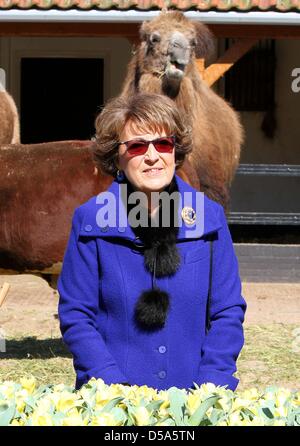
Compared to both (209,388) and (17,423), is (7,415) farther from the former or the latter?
(209,388)

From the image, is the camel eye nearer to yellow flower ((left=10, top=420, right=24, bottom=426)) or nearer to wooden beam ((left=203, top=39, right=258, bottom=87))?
wooden beam ((left=203, top=39, right=258, bottom=87))

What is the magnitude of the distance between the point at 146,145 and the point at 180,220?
26 cm

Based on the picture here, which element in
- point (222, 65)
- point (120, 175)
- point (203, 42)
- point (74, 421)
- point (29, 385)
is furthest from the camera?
point (222, 65)

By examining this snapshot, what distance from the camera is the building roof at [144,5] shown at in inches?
410

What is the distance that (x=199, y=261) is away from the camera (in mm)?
2953

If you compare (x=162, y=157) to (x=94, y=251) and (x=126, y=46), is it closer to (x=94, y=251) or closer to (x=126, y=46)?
(x=94, y=251)

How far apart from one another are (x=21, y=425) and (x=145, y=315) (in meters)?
0.61

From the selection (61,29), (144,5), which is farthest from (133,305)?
(61,29)

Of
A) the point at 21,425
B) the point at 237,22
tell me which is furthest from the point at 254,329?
the point at 21,425

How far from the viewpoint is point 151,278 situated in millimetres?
2922

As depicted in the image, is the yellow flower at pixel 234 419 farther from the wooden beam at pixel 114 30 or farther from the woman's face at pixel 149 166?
the wooden beam at pixel 114 30

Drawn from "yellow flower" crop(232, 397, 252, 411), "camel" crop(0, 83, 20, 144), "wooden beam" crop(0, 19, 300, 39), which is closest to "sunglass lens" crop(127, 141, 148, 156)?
"yellow flower" crop(232, 397, 252, 411)

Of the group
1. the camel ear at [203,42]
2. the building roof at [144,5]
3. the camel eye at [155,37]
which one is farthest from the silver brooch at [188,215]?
the building roof at [144,5]

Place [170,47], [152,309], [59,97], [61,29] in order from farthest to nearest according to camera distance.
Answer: [59,97], [61,29], [170,47], [152,309]
